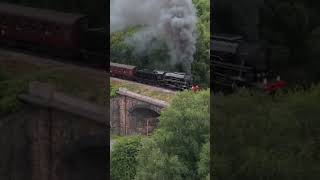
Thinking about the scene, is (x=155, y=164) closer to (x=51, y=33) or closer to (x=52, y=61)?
(x=52, y=61)

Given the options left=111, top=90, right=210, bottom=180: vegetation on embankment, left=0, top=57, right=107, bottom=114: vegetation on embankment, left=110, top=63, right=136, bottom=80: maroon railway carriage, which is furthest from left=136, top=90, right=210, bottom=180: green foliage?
left=0, top=57, right=107, bottom=114: vegetation on embankment

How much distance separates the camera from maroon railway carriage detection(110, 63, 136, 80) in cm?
354

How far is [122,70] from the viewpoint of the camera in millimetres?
3562

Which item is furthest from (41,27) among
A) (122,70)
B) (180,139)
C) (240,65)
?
(240,65)

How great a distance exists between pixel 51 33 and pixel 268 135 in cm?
153

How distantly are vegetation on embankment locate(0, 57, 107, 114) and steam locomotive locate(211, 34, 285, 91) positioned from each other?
74 cm

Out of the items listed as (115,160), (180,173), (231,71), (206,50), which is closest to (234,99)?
(231,71)

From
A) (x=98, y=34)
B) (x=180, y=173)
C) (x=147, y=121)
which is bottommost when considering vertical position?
(x=180, y=173)

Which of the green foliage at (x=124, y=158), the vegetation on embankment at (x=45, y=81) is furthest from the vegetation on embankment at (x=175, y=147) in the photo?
the vegetation on embankment at (x=45, y=81)

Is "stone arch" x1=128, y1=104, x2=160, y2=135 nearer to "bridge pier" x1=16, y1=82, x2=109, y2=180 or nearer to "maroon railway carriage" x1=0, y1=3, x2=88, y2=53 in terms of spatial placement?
"bridge pier" x1=16, y1=82, x2=109, y2=180

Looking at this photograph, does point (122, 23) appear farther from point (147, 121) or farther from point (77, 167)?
point (77, 167)

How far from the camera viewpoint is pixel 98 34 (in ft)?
10.8

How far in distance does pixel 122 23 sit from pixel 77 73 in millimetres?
474

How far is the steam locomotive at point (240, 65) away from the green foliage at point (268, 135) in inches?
2.8
